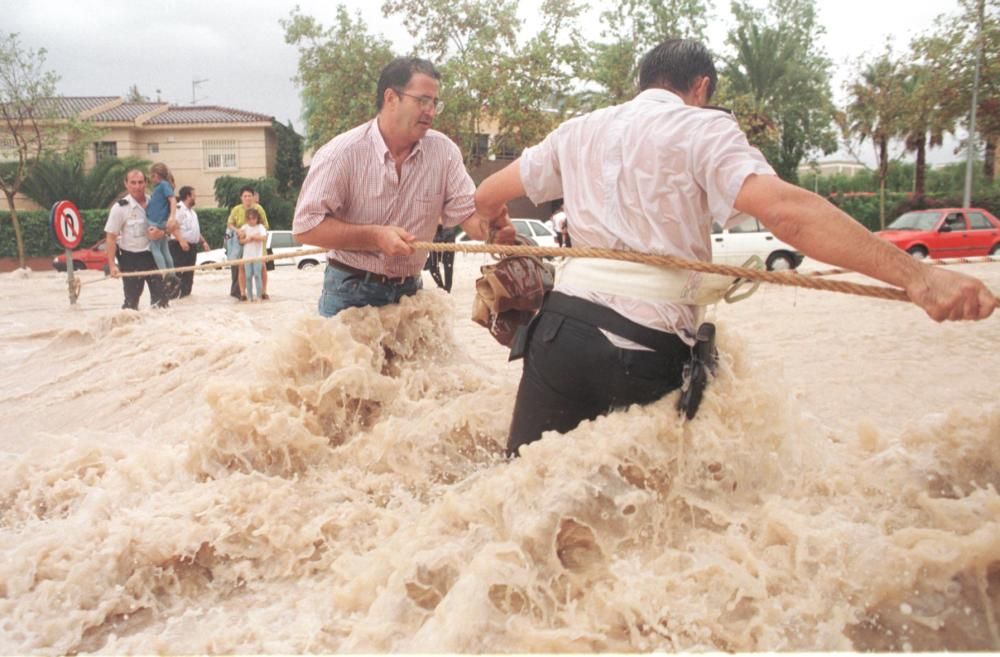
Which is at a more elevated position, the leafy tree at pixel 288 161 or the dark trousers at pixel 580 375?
the leafy tree at pixel 288 161

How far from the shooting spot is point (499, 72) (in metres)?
21.6

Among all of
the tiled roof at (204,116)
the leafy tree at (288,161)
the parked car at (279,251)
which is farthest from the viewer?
the leafy tree at (288,161)

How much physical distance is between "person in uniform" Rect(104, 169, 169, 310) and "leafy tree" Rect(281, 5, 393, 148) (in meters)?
14.2

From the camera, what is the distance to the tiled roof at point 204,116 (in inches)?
1111

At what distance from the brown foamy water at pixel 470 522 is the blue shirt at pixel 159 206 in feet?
17.8

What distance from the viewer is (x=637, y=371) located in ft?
6.75

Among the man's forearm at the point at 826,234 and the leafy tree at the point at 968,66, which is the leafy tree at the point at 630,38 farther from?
the man's forearm at the point at 826,234

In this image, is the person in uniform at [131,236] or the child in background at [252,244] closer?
the person in uniform at [131,236]

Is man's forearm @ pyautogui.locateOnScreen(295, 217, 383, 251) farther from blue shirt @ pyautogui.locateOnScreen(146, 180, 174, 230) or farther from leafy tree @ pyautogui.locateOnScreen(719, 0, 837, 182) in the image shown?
leafy tree @ pyautogui.locateOnScreen(719, 0, 837, 182)

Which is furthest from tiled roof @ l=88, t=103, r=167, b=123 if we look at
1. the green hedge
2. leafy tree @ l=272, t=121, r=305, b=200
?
leafy tree @ l=272, t=121, r=305, b=200

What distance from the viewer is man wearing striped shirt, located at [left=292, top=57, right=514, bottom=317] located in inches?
131

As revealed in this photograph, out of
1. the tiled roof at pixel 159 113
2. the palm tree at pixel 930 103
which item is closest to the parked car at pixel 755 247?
the palm tree at pixel 930 103

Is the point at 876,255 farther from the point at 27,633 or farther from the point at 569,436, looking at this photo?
the point at 27,633

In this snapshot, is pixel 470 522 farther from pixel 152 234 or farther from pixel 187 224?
pixel 187 224
